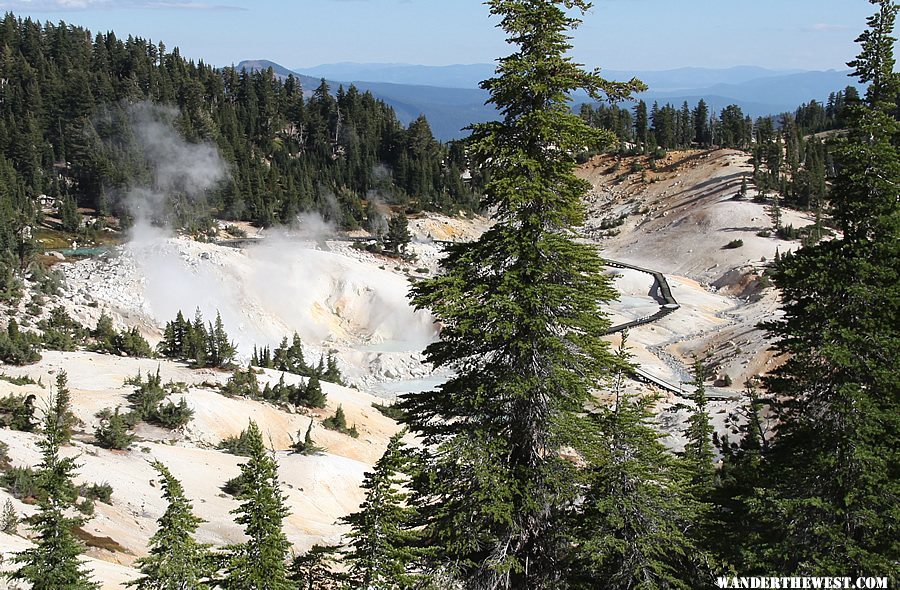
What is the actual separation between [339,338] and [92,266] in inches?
840

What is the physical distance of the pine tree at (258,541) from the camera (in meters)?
11.1

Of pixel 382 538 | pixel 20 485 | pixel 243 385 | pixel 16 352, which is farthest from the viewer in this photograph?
pixel 243 385

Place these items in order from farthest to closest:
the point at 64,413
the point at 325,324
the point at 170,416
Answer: the point at 325,324 → the point at 170,416 → the point at 64,413

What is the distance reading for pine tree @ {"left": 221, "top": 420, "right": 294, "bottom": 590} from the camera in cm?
1109

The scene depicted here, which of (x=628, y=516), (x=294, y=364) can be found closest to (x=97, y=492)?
(x=628, y=516)

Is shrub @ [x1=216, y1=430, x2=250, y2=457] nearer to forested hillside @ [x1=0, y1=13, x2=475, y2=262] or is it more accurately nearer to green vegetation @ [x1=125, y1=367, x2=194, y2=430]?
green vegetation @ [x1=125, y1=367, x2=194, y2=430]

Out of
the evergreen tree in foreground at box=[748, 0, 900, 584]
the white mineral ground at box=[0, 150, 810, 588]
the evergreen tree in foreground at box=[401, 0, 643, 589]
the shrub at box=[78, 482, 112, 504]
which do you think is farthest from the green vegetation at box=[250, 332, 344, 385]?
the evergreen tree in foreground at box=[748, 0, 900, 584]

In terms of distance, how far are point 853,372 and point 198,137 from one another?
10261cm

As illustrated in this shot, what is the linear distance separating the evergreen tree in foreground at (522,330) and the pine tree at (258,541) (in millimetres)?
2516

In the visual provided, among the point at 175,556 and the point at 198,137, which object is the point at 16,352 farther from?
the point at 198,137

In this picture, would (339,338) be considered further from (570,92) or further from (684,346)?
(570,92)

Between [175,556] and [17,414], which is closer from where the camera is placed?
[175,556]

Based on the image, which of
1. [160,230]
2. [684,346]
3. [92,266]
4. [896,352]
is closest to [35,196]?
[160,230]

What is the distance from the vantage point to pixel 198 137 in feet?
337
